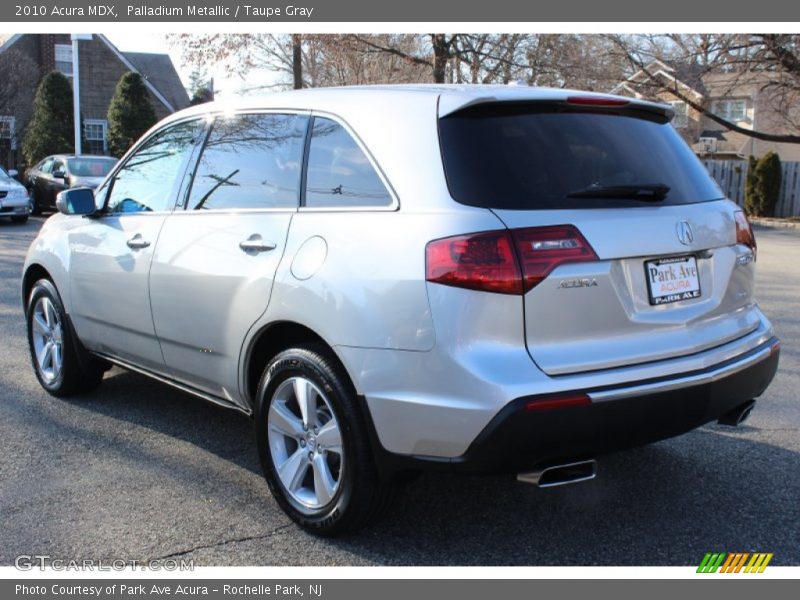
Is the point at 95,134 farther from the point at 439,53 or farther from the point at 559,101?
the point at 559,101

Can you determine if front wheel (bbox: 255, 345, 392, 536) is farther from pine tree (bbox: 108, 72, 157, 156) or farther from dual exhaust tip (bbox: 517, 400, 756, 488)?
pine tree (bbox: 108, 72, 157, 156)

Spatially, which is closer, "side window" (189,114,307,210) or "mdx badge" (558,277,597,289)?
"mdx badge" (558,277,597,289)

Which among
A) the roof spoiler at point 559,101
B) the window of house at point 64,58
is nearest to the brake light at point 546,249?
the roof spoiler at point 559,101

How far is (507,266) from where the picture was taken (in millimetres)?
2896

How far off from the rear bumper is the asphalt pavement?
0.54m

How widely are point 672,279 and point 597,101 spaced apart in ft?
2.64

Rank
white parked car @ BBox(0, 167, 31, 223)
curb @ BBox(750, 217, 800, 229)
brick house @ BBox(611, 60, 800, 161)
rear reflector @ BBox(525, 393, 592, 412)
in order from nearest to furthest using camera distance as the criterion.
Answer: rear reflector @ BBox(525, 393, 592, 412), white parked car @ BBox(0, 167, 31, 223), curb @ BBox(750, 217, 800, 229), brick house @ BBox(611, 60, 800, 161)

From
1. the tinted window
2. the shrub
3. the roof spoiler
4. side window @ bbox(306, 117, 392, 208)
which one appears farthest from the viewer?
the shrub

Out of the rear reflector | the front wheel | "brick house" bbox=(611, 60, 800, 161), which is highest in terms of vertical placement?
"brick house" bbox=(611, 60, 800, 161)

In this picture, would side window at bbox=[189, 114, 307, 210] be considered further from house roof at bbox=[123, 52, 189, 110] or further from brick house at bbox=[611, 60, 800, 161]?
house roof at bbox=[123, 52, 189, 110]

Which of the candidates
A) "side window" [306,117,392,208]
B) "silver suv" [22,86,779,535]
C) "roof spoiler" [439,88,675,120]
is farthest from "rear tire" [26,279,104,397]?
"roof spoiler" [439,88,675,120]

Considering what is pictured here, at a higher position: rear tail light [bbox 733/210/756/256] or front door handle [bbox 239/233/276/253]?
rear tail light [bbox 733/210/756/256]

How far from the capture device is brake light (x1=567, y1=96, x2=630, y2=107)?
3359 millimetres

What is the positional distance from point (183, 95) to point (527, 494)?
4838cm
